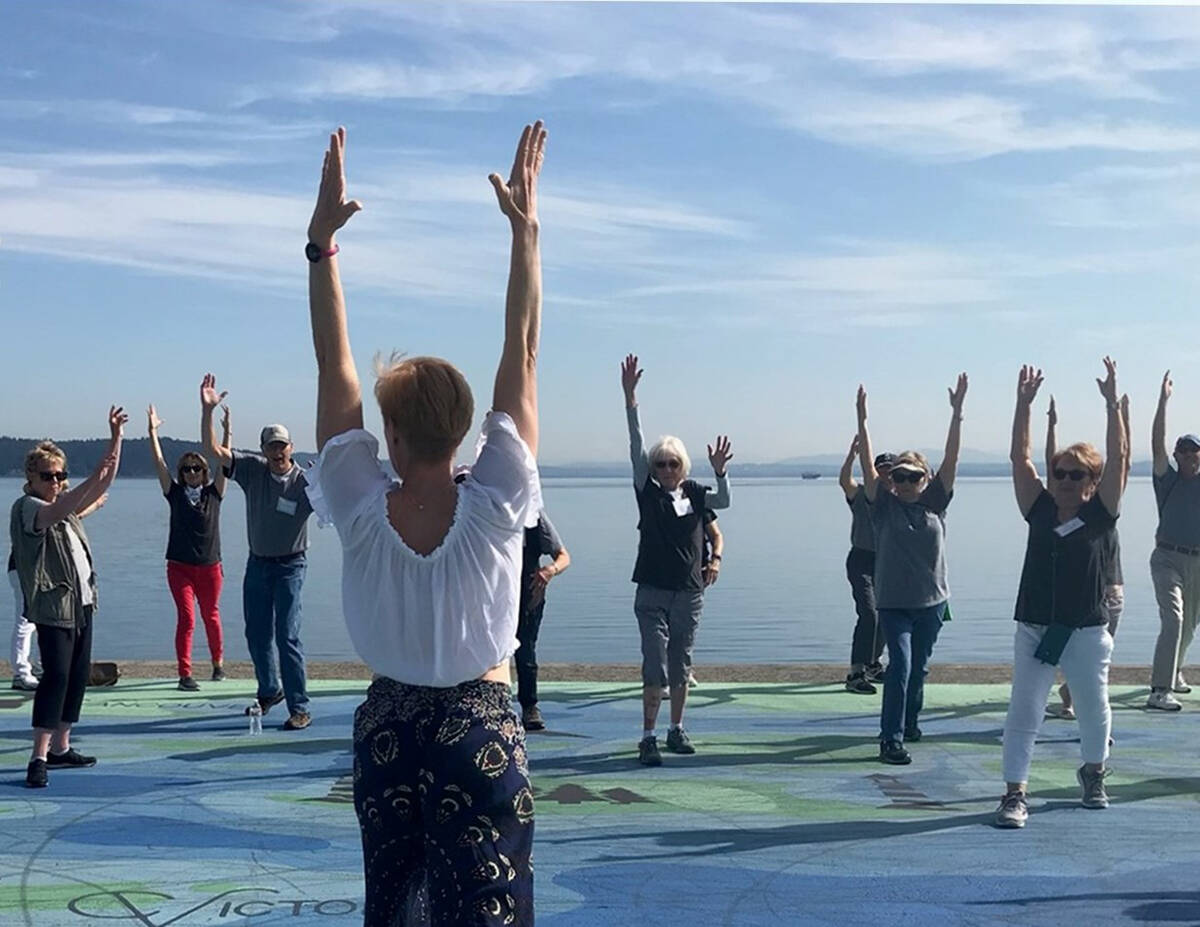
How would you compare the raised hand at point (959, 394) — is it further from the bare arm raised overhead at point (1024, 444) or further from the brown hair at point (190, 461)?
the brown hair at point (190, 461)

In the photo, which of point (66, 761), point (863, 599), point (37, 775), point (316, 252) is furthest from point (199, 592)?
point (316, 252)

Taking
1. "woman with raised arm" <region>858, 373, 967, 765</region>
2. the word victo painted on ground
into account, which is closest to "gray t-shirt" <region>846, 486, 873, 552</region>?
"woman with raised arm" <region>858, 373, 967, 765</region>

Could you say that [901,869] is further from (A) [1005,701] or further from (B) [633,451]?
(A) [1005,701]

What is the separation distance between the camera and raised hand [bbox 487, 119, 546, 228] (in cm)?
331

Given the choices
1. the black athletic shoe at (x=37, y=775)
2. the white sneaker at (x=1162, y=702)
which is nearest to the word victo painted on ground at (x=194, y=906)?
the black athletic shoe at (x=37, y=775)

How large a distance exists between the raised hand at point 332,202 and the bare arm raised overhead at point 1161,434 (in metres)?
8.04

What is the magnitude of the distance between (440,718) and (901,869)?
3.53 m

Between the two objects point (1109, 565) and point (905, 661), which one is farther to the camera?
point (905, 661)

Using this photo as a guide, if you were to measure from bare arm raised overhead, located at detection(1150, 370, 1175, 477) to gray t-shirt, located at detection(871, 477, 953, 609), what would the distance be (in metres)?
2.14

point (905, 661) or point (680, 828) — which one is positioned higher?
point (905, 661)

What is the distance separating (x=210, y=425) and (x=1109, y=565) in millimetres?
5237

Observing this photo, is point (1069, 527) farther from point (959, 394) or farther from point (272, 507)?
point (272, 507)

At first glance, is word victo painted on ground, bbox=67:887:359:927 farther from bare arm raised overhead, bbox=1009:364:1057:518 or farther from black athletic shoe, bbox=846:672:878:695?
black athletic shoe, bbox=846:672:878:695

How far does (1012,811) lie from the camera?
261 inches
